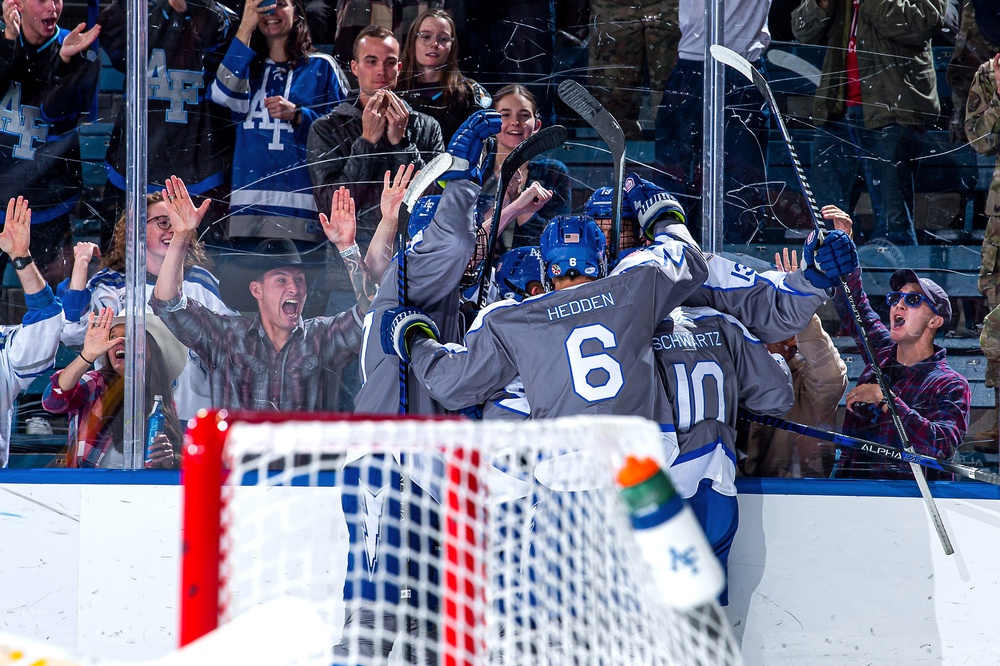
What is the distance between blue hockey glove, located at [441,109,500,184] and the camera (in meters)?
2.52

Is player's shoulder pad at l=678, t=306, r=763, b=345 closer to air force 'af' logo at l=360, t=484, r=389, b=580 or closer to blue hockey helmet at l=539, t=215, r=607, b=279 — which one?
blue hockey helmet at l=539, t=215, r=607, b=279

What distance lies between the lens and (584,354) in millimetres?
2283

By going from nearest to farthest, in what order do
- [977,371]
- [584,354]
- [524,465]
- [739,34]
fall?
[584,354] → [524,465] → [977,371] → [739,34]

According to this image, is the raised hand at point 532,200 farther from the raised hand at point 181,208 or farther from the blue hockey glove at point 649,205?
the raised hand at point 181,208

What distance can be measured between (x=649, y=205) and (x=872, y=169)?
0.87 meters

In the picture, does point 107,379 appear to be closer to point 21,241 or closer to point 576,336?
point 21,241

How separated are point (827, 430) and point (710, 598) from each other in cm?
199

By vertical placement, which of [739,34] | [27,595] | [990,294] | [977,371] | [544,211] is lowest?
[27,595]

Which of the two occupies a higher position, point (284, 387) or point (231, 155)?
point (231, 155)

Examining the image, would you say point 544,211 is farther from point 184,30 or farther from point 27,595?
point 27,595

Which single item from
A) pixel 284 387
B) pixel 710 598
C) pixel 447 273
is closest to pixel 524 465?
pixel 447 273

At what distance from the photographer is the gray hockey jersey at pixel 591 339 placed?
2.28 m

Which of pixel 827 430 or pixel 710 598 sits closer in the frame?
pixel 710 598

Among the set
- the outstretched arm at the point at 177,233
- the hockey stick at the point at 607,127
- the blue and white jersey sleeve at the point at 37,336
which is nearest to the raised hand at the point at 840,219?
the hockey stick at the point at 607,127
